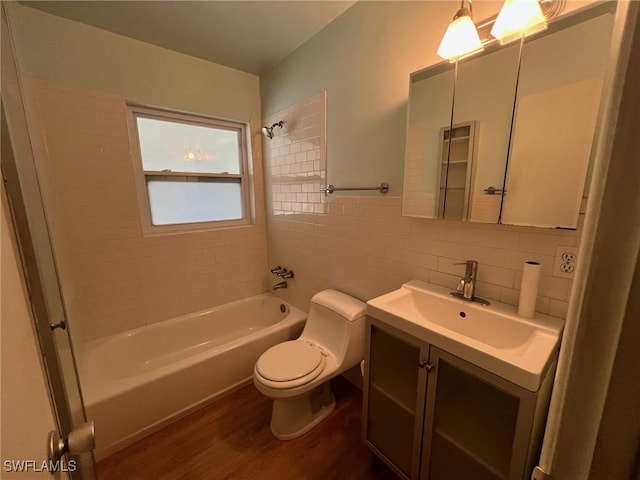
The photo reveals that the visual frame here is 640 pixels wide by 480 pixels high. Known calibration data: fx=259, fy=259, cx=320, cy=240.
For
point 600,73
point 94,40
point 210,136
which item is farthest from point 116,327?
point 600,73

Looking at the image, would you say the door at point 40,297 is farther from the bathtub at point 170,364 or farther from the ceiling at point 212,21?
the ceiling at point 212,21

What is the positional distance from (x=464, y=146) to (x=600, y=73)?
44 centimetres

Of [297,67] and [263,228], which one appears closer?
[297,67]

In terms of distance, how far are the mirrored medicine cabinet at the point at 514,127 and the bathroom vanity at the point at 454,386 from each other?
1.47ft

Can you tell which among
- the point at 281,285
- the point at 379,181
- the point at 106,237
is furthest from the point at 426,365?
the point at 106,237

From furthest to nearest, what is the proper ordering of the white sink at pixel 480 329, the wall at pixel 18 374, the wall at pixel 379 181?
the wall at pixel 379 181
the white sink at pixel 480 329
the wall at pixel 18 374

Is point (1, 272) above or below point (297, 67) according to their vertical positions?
below

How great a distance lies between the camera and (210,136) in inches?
93.6

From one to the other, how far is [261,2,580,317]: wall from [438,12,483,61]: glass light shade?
5.9 inches

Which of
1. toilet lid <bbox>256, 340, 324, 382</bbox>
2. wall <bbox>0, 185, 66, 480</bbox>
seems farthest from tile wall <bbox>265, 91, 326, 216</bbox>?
wall <bbox>0, 185, 66, 480</bbox>

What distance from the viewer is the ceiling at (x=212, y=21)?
59.1 inches

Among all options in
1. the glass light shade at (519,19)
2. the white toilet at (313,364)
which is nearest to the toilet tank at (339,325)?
the white toilet at (313,364)

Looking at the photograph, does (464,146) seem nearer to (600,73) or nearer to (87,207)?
(600,73)

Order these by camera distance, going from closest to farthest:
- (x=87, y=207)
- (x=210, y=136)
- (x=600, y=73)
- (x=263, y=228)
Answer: (x=600, y=73), (x=87, y=207), (x=210, y=136), (x=263, y=228)
